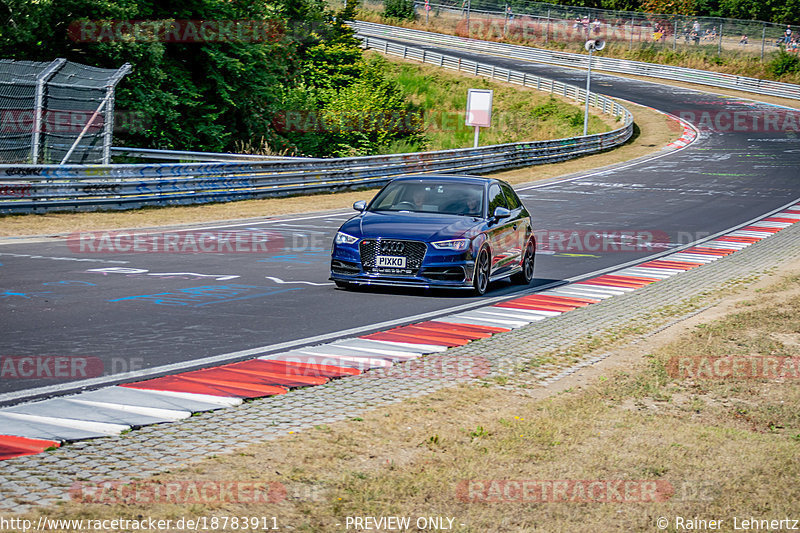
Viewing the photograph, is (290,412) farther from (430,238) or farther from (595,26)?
(595,26)

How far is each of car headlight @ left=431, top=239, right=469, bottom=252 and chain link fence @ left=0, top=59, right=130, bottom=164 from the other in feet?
46.7

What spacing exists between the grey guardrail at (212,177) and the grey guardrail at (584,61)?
32.6 meters

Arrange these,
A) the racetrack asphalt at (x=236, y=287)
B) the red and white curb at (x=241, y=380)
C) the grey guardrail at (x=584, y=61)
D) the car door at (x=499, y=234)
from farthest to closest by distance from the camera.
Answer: the grey guardrail at (x=584, y=61), the car door at (x=499, y=234), the racetrack asphalt at (x=236, y=287), the red and white curb at (x=241, y=380)

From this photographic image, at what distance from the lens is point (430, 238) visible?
1334 centimetres

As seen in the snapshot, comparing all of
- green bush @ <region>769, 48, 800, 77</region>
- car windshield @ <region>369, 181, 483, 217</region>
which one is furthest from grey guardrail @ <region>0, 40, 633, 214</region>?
green bush @ <region>769, 48, 800, 77</region>

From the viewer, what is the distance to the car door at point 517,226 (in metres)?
15.2

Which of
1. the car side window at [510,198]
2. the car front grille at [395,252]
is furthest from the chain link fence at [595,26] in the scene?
the car front grille at [395,252]

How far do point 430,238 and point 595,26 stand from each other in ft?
240

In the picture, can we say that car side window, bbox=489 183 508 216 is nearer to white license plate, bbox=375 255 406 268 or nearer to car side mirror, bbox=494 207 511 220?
car side mirror, bbox=494 207 511 220

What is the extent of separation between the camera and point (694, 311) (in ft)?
42.4

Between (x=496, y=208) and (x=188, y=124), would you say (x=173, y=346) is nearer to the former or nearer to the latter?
(x=496, y=208)

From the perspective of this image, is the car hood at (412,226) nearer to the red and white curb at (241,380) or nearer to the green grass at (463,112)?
the red and white curb at (241,380)

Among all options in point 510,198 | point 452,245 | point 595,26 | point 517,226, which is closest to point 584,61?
point 595,26

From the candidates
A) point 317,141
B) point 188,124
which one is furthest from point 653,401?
point 317,141
